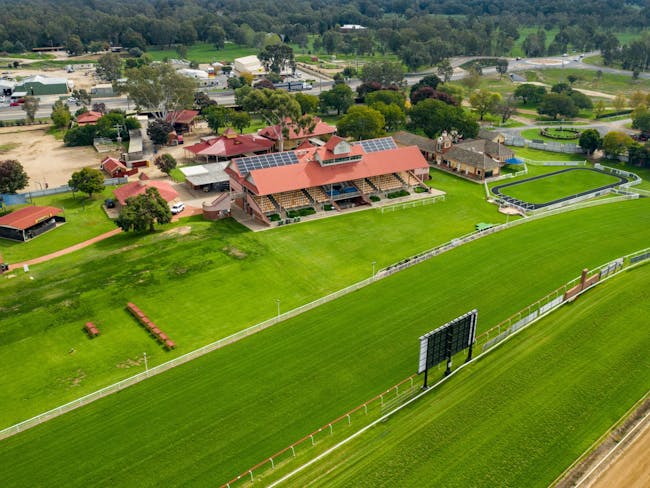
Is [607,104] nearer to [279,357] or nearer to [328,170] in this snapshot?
[328,170]

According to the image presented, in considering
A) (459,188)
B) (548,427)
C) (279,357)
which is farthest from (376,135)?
(548,427)

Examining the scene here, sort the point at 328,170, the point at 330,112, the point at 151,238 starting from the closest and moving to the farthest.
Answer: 1. the point at 151,238
2. the point at 328,170
3. the point at 330,112

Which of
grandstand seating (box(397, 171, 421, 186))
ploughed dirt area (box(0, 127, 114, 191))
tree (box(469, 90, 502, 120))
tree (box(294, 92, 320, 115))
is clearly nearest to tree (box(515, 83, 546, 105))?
tree (box(469, 90, 502, 120))

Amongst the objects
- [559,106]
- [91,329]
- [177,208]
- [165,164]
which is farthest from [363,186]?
[559,106]

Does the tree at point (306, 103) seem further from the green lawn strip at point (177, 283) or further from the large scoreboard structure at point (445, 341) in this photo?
the large scoreboard structure at point (445, 341)

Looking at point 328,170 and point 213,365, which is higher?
point 328,170

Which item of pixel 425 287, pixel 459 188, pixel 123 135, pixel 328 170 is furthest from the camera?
pixel 123 135

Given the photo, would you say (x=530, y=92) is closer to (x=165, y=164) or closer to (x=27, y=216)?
(x=165, y=164)
